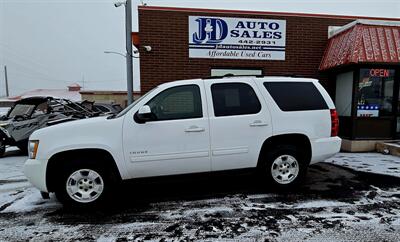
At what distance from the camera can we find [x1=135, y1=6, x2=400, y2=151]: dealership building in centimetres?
787

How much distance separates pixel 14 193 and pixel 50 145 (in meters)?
1.94

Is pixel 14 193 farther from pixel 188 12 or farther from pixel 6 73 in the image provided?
pixel 6 73

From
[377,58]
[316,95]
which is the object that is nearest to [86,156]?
[316,95]

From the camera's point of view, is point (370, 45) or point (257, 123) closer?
point (257, 123)

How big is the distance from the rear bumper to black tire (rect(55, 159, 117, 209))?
11.2 feet

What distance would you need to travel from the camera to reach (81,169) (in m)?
3.87

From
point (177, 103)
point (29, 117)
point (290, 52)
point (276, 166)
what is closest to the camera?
point (177, 103)

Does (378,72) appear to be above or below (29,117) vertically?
above

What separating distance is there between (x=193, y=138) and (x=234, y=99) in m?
0.99

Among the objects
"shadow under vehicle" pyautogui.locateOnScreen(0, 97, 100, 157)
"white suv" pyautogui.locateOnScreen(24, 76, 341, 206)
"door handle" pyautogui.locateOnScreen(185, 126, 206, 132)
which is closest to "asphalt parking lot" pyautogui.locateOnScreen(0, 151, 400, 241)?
"white suv" pyautogui.locateOnScreen(24, 76, 341, 206)

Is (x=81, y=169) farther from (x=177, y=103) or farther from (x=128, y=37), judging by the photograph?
(x=128, y=37)

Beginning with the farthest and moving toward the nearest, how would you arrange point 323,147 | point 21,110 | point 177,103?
point 21,110, point 323,147, point 177,103

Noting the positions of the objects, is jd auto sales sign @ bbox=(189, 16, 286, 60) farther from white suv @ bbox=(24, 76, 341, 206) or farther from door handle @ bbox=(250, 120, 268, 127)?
door handle @ bbox=(250, 120, 268, 127)

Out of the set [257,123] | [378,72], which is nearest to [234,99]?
[257,123]
